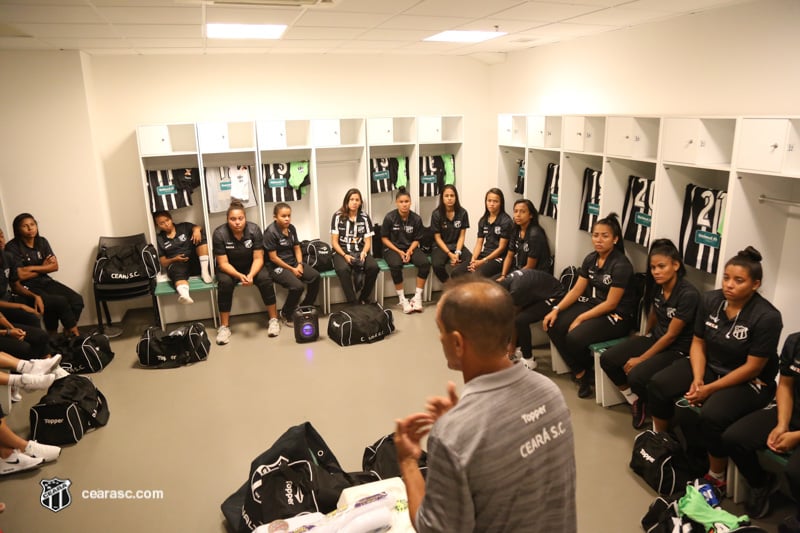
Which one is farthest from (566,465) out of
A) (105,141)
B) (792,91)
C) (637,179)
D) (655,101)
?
(105,141)

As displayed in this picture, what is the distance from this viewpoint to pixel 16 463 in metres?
3.24

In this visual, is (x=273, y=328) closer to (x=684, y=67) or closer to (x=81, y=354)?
(x=81, y=354)

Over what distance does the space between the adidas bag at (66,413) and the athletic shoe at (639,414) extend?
3.57 meters

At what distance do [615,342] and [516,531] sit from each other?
116 inches

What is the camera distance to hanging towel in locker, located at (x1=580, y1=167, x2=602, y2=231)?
479cm

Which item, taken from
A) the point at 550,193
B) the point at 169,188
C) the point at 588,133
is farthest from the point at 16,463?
the point at 550,193

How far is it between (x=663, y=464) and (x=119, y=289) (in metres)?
4.66

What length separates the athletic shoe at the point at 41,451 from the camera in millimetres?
3316

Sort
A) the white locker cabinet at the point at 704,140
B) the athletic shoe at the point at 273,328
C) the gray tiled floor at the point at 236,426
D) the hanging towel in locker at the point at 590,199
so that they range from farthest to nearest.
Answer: the athletic shoe at the point at 273,328
the hanging towel in locker at the point at 590,199
the white locker cabinet at the point at 704,140
the gray tiled floor at the point at 236,426

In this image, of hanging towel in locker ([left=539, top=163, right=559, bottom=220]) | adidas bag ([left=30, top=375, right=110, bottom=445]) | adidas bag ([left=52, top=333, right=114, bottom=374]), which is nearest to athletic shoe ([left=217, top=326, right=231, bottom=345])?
adidas bag ([left=52, top=333, right=114, bottom=374])

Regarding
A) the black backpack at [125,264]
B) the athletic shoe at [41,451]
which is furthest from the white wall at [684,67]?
the athletic shoe at [41,451]

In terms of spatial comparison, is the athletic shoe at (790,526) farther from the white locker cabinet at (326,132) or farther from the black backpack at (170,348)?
the white locker cabinet at (326,132)

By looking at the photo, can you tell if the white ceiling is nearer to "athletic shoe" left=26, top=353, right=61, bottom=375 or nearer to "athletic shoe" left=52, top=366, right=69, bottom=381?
"athletic shoe" left=26, top=353, right=61, bottom=375

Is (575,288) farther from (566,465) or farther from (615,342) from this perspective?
(566,465)
